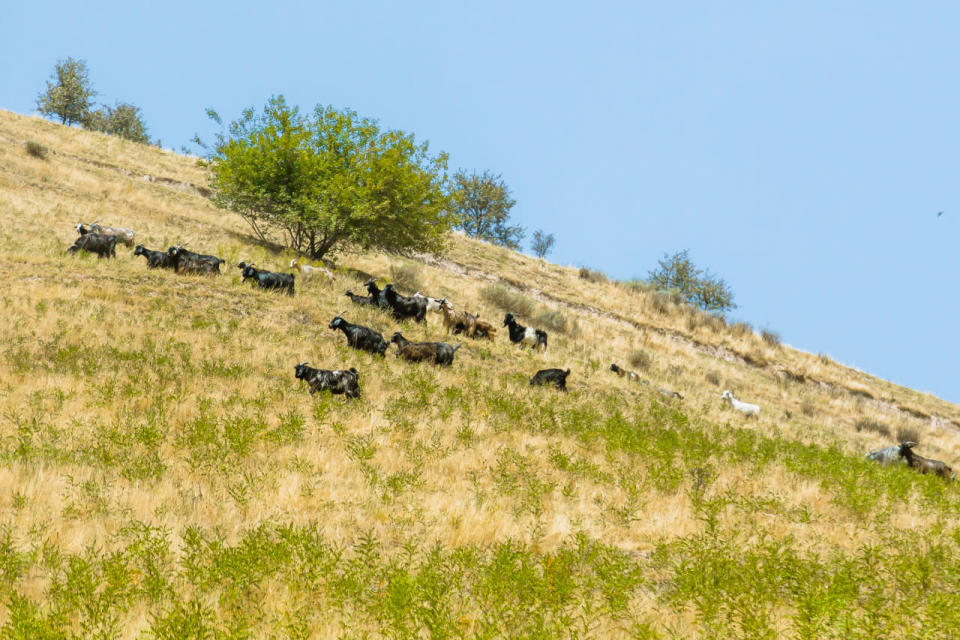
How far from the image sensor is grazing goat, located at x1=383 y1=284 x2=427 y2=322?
1989 cm

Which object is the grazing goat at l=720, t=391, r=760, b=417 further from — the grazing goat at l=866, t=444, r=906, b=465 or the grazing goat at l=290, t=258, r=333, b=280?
the grazing goat at l=290, t=258, r=333, b=280

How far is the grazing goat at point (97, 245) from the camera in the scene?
19.7 meters

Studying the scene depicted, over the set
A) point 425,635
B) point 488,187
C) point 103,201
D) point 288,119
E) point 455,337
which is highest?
point 488,187

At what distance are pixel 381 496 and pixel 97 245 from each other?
1734cm

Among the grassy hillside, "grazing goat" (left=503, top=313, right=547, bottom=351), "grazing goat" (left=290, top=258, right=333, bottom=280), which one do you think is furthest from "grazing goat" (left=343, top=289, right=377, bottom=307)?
"grazing goat" (left=503, top=313, right=547, bottom=351)

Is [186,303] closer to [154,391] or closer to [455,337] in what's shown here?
[154,391]

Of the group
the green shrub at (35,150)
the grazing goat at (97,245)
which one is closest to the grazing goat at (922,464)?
the grazing goat at (97,245)

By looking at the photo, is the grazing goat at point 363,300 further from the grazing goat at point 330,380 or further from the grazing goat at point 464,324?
the grazing goat at point 330,380

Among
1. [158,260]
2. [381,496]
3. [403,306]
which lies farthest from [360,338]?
[158,260]

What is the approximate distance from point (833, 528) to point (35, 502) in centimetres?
1121

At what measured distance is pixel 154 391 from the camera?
10.8m

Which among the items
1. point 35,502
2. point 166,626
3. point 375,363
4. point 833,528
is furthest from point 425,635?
point 375,363

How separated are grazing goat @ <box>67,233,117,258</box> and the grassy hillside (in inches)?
22.6

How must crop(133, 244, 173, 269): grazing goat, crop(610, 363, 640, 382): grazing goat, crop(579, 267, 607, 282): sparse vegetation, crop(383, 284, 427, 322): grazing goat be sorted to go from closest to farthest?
crop(133, 244, 173, 269): grazing goat
crop(383, 284, 427, 322): grazing goat
crop(610, 363, 640, 382): grazing goat
crop(579, 267, 607, 282): sparse vegetation
